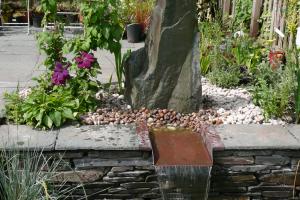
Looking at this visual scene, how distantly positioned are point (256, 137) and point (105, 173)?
1164 millimetres

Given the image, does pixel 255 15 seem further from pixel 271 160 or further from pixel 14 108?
pixel 14 108

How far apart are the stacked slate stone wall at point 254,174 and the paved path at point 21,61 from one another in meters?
2.08

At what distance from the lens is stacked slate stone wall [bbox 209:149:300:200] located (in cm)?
367

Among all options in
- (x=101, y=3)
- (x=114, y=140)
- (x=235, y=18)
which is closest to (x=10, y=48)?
(x=235, y=18)

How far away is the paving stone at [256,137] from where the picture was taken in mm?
3633

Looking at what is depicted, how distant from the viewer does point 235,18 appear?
26.0 feet

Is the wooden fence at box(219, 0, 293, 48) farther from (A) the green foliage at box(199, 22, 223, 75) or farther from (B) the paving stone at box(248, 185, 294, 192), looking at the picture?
(B) the paving stone at box(248, 185, 294, 192)

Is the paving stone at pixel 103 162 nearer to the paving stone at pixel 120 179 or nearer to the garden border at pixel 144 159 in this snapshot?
the garden border at pixel 144 159

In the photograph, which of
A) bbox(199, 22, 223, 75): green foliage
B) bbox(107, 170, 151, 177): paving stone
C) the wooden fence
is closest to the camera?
bbox(107, 170, 151, 177): paving stone

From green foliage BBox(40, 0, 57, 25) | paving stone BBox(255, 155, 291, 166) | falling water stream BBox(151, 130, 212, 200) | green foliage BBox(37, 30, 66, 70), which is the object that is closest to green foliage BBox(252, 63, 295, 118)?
paving stone BBox(255, 155, 291, 166)

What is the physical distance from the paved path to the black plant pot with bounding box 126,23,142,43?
0.13 m

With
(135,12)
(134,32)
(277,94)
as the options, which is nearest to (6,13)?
(135,12)

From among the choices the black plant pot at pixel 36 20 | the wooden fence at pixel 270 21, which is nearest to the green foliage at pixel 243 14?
the wooden fence at pixel 270 21

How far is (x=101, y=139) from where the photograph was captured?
144 inches
